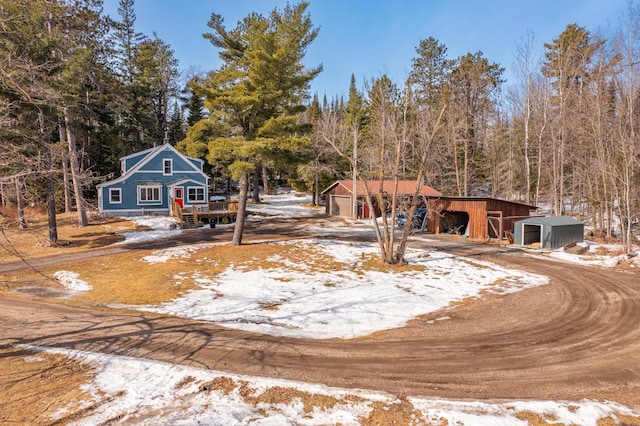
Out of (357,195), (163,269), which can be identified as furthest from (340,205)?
(163,269)

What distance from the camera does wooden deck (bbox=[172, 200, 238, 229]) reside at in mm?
28891

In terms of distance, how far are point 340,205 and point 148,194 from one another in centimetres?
1937

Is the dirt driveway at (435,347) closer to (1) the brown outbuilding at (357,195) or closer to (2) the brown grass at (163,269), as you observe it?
(2) the brown grass at (163,269)

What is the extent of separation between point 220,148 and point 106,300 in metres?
9.28

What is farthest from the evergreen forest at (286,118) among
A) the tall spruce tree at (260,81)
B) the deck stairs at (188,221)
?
the deck stairs at (188,221)

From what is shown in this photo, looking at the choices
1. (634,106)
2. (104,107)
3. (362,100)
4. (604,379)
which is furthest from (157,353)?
(362,100)

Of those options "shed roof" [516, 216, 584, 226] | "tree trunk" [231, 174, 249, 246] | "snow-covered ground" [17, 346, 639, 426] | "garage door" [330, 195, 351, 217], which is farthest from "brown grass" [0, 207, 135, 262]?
"shed roof" [516, 216, 584, 226]

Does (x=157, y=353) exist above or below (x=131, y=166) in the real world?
below

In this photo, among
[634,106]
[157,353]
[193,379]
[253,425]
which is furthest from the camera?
[634,106]

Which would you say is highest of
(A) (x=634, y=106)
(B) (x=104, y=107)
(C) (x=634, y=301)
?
(B) (x=104, y=107)

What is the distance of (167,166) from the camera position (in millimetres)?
34312

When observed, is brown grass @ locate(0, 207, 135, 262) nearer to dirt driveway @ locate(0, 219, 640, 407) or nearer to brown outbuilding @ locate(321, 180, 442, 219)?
dirt driveway @ locate(0, 219, 640, 407)

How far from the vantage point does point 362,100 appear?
49906 mm

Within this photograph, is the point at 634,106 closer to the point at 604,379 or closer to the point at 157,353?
the point at 604,379
